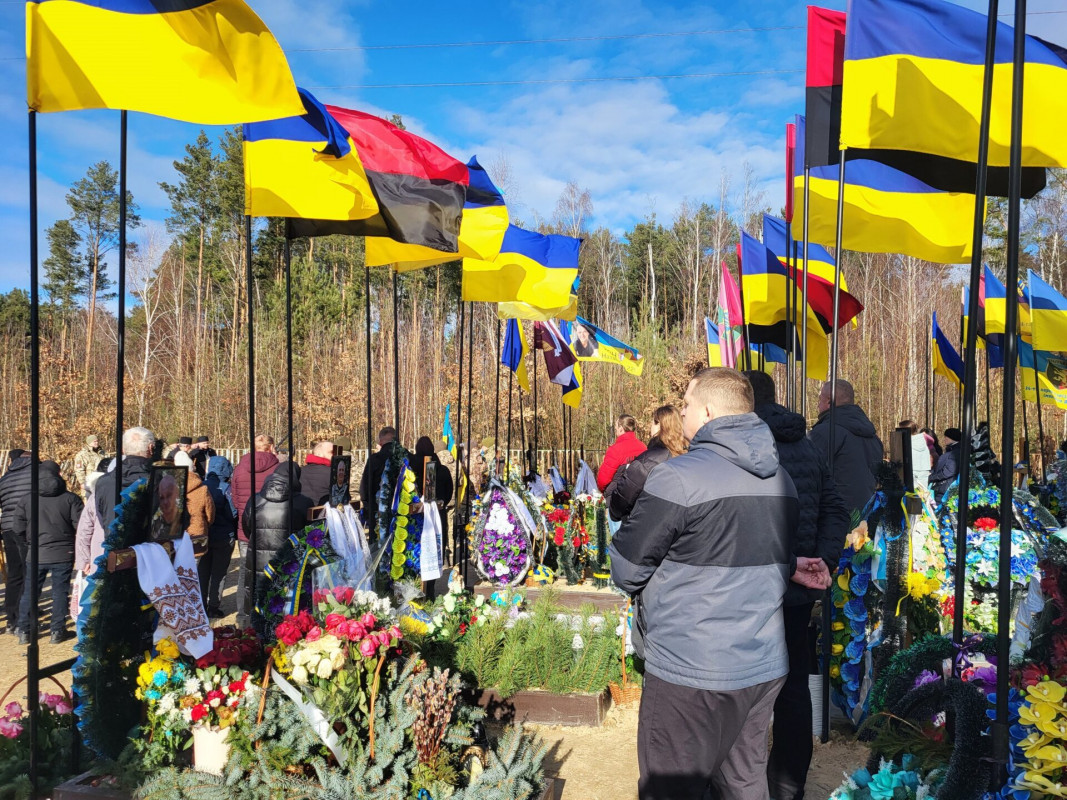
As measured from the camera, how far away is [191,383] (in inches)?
926

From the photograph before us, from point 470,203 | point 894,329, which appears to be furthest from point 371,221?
point 894,329

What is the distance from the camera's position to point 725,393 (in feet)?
9.46

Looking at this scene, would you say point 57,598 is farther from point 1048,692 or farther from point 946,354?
point 946,354

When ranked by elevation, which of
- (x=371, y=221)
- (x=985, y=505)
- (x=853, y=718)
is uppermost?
(x=371, y=221)

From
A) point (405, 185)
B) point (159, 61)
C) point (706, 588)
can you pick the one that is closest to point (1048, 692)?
point (706, 588)

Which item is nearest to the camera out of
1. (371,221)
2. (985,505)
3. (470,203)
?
(985,505)

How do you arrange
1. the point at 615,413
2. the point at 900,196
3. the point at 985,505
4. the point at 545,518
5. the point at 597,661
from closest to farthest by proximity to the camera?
the point at 597,661, the point at 985,505, the point at 900,196, the point at 545,518, the point at 615,413

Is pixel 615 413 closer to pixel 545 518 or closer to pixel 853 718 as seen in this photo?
pixel 545 518

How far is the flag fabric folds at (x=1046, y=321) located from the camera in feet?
30.9

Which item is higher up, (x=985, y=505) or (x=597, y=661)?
(x=985, y=505)

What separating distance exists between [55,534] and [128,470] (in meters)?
1.25

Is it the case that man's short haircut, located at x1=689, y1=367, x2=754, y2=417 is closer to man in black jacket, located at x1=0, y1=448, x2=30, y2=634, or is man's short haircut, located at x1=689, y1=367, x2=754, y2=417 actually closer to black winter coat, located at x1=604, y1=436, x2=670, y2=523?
black winter coat, located at x1=604, y1=436, x2=670, y2=523

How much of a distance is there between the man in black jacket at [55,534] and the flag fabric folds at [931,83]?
268 inches

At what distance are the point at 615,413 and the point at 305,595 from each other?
1724 centimetres
